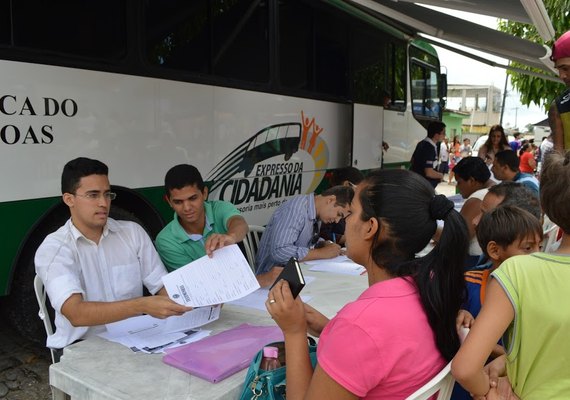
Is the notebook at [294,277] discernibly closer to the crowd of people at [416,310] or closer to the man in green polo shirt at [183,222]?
the crowd of people at [416,310]

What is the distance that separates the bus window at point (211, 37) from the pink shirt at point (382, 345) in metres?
2.91

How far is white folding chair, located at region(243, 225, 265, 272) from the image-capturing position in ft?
11.1

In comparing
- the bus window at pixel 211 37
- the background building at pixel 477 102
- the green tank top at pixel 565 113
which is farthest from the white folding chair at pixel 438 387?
the background building at pixel 477 102

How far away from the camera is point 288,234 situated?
3105 mm

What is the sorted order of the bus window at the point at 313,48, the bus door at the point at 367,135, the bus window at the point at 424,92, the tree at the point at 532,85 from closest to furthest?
the bus window at the point at 313,48, the bus door at the point at 367,135, the bus window at the point at 424,92, the tree at the point at 532,85

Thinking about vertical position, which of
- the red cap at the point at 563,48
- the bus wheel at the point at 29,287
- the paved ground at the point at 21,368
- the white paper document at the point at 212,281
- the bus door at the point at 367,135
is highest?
the red cap at the point at 563,48

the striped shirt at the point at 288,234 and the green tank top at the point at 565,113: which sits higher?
the green tank top at the point at 565,113

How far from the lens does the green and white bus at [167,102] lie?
113 inches

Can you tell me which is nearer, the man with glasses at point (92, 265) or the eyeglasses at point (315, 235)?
the man with glasses at point (92, 265)

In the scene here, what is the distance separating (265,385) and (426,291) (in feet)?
1.60

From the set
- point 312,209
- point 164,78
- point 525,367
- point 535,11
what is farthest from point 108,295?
point 535,11

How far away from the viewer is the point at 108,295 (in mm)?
2199

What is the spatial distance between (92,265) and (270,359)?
110 centimetres

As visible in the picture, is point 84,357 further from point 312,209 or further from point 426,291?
point 312,209
